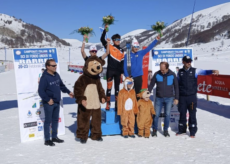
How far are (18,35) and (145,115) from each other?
121 metres

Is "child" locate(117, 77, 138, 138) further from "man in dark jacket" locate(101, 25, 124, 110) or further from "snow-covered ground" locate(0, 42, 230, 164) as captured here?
"man in dark jacket" locate(101, 25, 124, 110)

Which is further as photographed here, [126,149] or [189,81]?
[189,81]

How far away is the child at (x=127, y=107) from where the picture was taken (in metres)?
5.50

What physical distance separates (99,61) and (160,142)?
2211mm

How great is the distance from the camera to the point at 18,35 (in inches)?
4510

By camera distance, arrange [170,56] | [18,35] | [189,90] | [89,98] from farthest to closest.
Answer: [18,35] < [170,56] < [189,90] < [89,98]

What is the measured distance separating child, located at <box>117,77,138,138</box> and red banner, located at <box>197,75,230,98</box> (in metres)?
4.53

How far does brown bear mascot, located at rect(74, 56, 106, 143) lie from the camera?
524 cm

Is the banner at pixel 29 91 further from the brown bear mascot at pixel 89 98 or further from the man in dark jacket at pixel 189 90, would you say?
the man in dark jacket at pixel 189 90

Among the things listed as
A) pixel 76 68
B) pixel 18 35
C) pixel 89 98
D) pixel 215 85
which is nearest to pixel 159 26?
pixel 89 98

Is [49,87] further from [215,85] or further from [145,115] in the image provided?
[215,85]

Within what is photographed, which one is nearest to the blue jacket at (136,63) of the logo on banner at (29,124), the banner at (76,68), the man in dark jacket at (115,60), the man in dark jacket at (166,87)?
the man in dark jacket at (115,60)

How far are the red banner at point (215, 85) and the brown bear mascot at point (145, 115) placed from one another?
4.23m

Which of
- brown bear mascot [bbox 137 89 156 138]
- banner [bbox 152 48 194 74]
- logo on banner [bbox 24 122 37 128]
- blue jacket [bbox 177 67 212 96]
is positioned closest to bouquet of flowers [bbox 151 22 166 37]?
banner [bbox 152 48 194 74]
